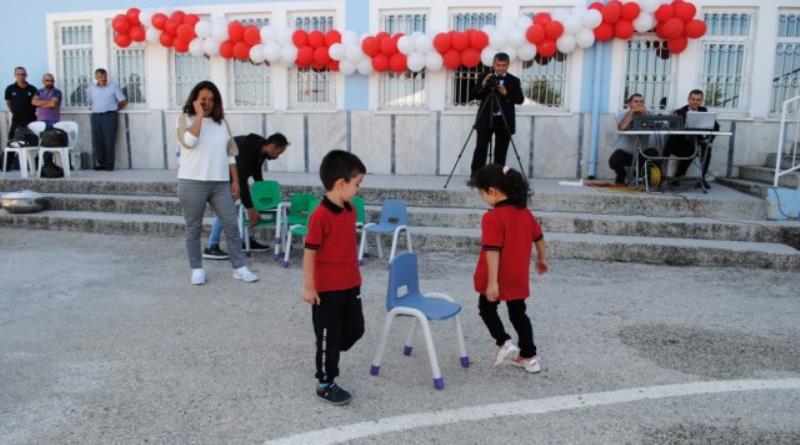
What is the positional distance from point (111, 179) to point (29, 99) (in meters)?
3.39

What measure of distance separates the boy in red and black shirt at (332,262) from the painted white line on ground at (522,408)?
0.32 metres

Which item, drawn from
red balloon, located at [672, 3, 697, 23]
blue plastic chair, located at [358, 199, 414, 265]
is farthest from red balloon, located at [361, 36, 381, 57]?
red balloon, located at [672, 3, 697, 23]

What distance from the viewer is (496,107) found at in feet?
27.8

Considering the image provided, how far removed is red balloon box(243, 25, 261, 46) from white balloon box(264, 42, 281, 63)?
21cm

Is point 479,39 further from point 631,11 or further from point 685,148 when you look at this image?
point 685,148

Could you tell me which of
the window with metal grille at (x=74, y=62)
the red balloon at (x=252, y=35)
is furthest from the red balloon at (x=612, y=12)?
the window with metal grille at (x=74, y=62)

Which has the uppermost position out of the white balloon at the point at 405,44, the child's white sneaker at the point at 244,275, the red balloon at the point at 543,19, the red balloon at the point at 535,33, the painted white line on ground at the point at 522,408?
the red balloon at the point at 543,19

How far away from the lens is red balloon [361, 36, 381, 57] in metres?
10.0

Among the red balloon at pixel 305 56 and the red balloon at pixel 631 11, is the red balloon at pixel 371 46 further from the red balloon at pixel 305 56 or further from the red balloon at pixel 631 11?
the red balloon at pixel 631 11

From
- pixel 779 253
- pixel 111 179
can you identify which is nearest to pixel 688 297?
pixel 779 253

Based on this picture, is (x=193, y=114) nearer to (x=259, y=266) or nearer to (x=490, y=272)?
(x=259, y=266)

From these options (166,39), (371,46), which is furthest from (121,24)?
(371,46)

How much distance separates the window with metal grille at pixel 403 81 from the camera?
10594 mm

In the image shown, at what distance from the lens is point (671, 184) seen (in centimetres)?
895
